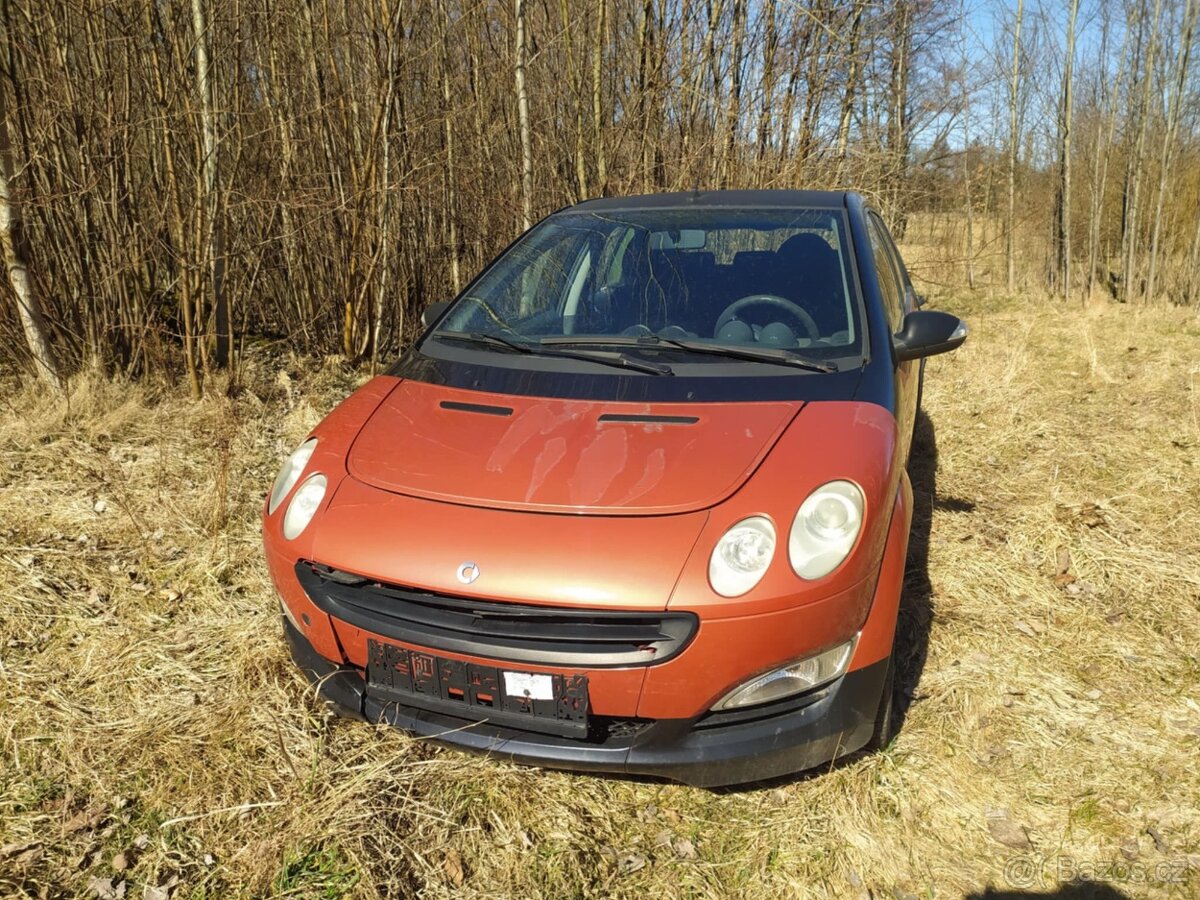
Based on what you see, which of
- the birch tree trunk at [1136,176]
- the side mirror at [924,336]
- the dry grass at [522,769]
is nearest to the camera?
the dry grass at [522,769]

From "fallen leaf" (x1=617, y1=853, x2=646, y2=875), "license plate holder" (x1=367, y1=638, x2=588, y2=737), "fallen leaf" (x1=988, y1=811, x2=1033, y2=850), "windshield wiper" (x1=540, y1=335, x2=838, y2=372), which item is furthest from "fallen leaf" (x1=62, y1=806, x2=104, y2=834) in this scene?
"fallen leaf" (x1=988, y1=811, x2=1033, y2=850)

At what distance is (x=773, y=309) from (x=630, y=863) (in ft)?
6.02

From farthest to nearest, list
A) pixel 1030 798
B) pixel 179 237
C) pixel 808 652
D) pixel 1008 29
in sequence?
pixel 1008 29 → pixel 179 237 → pixel 1030 798 → pixel 808 652

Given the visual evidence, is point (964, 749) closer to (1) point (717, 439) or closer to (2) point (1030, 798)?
(2) point (1030, 798)

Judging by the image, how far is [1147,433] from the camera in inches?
211

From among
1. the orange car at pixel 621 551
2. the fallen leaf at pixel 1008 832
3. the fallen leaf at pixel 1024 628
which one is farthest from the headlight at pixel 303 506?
the fallen leaf at pixel 1024 628

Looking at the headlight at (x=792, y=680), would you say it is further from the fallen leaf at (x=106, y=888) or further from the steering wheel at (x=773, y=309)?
the fallen leaf at (x=106, y=888)

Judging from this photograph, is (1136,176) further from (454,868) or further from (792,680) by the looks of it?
(454,868)

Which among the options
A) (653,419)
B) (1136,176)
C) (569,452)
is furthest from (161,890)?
(1136,176)

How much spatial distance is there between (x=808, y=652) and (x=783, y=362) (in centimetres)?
98

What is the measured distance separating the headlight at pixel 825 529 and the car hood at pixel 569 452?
0.19 m

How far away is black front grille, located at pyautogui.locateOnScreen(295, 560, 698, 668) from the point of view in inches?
69.4

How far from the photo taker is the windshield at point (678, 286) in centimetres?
269

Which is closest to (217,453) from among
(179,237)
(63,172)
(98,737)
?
(179,237)
